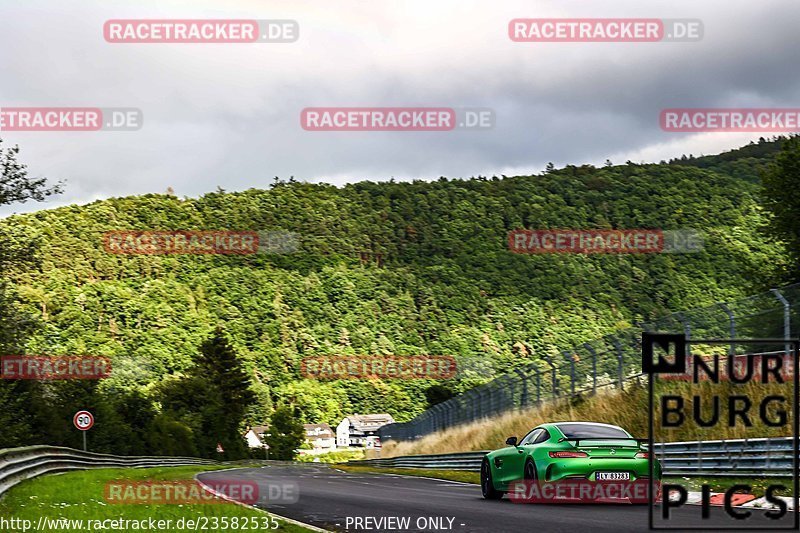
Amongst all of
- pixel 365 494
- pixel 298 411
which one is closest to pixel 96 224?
pixel 298 411

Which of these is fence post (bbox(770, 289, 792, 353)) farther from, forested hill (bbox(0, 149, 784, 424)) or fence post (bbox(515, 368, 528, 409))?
forested hill (bbox(0, 149, 784, 424))

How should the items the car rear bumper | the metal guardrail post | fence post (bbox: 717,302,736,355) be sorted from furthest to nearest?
the metal guardrail post → fence post (bbox: 717,302,736,355) → the car rear bumper

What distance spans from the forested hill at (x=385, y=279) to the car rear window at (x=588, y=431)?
4038 inches

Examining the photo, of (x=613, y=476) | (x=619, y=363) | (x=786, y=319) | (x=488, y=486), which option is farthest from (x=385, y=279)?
(x=613, y=476)

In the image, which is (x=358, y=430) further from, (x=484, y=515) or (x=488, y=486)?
(x=484, y=515)

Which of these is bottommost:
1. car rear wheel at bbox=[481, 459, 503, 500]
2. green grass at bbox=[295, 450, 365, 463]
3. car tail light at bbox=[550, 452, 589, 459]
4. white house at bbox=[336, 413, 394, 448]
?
green grass at bbox=[295, 450, 365, 463]

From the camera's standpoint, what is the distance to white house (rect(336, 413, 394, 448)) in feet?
556

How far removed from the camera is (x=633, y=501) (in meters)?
13.6

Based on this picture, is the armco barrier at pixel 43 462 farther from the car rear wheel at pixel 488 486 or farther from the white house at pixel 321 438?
the white house at pixel 321 438

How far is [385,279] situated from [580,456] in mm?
139803

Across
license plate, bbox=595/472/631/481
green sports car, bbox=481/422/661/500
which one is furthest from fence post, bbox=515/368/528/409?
license plate, bbox=595/472/631/481

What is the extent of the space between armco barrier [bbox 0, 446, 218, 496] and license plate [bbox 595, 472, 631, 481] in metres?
10.4

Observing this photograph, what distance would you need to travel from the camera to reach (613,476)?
514 inches

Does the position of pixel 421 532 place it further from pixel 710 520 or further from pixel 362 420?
pixel 362 420
